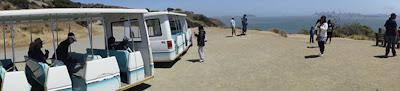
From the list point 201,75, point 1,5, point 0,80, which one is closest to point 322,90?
point 201,75

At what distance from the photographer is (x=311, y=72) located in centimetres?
1308

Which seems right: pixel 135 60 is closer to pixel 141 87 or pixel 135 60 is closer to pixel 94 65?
pixel 141 87

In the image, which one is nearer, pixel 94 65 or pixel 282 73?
pixel 94 65

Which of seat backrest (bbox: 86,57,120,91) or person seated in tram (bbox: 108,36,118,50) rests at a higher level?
person seated in tram (bbox: 108,36,118,50)

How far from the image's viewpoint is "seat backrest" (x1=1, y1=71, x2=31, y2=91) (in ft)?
24.8

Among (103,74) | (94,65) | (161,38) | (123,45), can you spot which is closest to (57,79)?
(94,65)

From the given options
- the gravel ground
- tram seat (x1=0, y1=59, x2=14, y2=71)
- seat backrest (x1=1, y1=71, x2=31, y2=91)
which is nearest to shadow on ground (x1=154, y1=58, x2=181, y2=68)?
the gravel ground

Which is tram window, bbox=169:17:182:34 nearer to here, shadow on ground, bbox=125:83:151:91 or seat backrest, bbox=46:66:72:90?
shadow on ground, bbox=125:83:151:91

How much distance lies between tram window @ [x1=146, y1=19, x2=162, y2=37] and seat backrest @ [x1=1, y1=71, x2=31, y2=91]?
23.5 ft

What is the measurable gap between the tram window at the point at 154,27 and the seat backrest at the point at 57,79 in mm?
6469

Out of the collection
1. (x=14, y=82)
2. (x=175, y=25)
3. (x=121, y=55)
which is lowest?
(x=14, y=82)

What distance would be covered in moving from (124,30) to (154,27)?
243cm

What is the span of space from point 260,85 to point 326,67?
11.5ft

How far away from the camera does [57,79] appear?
8.30 meters
